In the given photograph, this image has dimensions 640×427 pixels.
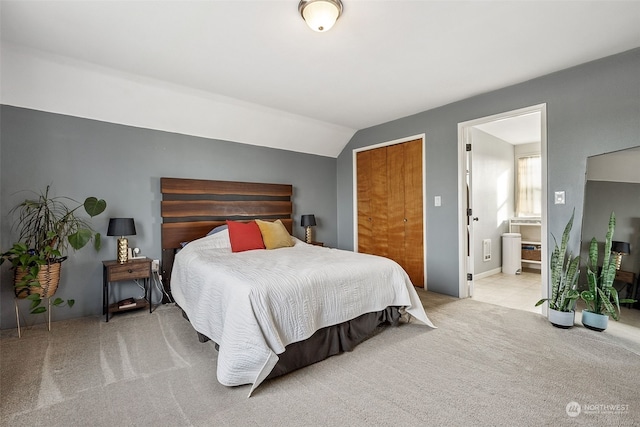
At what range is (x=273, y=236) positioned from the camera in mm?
3648

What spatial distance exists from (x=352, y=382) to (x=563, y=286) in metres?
2.25

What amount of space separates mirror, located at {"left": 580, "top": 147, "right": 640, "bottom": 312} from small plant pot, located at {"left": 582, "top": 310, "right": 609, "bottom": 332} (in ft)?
0.45

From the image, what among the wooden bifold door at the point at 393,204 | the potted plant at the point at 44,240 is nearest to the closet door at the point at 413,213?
the wooden bifold door at the point at 393,204

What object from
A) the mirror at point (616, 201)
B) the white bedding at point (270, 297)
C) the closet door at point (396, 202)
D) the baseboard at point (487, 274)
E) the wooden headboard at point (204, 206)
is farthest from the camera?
the baseboard at point (487, 274)

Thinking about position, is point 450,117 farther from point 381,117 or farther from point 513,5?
point 513,5

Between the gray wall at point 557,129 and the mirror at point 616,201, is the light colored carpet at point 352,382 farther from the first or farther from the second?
the gray wall at point 557,129

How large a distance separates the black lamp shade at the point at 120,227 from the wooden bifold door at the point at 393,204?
3205 millimetres

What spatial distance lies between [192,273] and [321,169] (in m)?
2.96

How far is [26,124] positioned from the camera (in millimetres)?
2822

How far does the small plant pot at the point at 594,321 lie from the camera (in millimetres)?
2557

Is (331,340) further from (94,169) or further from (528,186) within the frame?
(528,186)

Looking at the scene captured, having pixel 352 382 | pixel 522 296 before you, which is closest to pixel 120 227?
pixel 352 382

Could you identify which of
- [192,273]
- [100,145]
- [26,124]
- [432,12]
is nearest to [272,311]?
[192,273]

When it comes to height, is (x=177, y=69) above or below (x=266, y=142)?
above
